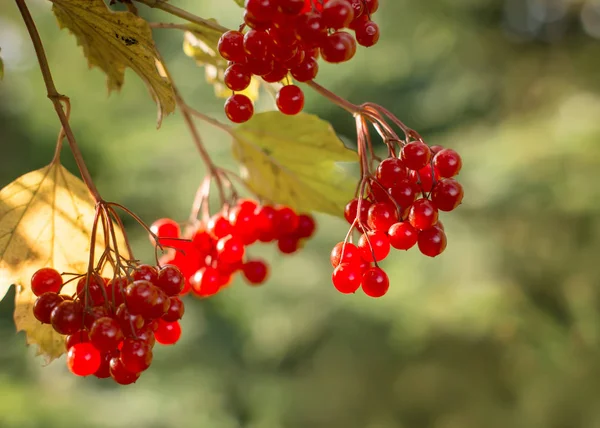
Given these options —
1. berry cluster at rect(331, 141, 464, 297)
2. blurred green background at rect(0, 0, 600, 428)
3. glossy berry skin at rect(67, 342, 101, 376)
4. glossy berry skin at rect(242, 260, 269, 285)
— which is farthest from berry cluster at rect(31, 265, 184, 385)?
blurred green background at rect(0, 0, 600, 428)

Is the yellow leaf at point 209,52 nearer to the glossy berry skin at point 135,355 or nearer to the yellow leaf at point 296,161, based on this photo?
the yellow leaf at point 296,161

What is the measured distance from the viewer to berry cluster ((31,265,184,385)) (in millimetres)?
337

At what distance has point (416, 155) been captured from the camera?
365 millimetres

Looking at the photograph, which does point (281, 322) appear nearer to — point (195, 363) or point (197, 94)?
point (195, 363)

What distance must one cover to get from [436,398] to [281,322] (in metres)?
0.59

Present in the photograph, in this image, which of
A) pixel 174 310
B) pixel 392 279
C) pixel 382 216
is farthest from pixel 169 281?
pixel 392 279

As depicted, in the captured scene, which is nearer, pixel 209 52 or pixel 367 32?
pixel 367 32

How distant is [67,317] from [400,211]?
190 millimetres

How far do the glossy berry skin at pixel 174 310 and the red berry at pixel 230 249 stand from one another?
17cm

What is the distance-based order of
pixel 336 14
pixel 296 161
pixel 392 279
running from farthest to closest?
pixel 392 279
pixel 296 161
pixel 336 14

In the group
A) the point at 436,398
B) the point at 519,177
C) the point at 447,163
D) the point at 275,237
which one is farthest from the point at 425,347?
the point at 447,163

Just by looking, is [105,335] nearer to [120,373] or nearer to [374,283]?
[120,373]

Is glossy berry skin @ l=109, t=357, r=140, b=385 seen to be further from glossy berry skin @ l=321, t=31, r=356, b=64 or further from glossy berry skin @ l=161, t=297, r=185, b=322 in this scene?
glossy berry skin @ l=321, t=31, r=356, b=64

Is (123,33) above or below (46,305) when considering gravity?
above
